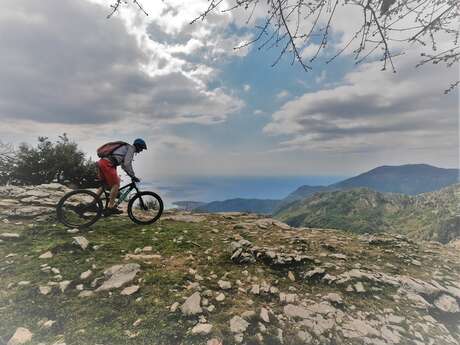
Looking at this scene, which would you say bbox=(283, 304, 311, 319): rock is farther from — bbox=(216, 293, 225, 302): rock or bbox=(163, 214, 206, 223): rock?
bbox=(163, 214, 206, 223): rock

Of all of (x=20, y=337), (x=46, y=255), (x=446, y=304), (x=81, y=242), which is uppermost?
(x=81, y=242)

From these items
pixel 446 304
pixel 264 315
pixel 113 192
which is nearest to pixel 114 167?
pixel 113 192

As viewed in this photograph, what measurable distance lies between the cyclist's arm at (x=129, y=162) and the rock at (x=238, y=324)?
19.2ft

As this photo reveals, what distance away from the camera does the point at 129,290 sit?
5.59 m

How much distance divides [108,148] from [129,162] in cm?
76

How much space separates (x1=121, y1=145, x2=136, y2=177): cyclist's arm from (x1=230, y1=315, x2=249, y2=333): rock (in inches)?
231

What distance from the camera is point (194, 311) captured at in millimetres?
5066

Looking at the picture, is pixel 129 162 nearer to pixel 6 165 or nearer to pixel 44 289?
pixel 44 289

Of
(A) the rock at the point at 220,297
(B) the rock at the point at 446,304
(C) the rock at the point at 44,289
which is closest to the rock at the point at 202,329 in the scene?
(A) the rock at the point at 220,297

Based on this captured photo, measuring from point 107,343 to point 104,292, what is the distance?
1402 mm

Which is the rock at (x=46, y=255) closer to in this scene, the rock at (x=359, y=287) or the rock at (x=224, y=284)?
the rock at (x=224, y=284)

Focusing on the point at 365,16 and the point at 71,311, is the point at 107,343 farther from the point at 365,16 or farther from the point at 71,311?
the point at 365,16

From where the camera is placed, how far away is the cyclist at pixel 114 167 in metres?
8.75

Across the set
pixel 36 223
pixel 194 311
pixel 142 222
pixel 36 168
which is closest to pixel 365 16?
pixel 194 311
